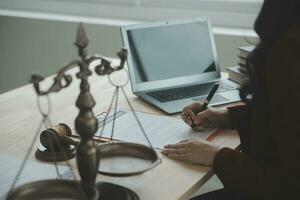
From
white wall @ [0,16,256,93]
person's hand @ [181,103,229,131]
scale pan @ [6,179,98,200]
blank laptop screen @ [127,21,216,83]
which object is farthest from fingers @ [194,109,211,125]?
white wall @ [0,16,256,93]

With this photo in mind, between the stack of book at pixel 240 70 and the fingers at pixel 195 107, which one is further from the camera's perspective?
the stack of book at pixel 240 70

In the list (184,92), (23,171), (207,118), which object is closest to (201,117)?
(207,118)

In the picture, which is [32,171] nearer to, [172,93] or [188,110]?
[188,110]

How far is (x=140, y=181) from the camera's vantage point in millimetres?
1239

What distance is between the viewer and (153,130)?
5.02ft

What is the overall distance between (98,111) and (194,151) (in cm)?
48

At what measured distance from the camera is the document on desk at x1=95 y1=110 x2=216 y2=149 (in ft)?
4.81

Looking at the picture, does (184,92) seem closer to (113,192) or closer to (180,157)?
(180,157)

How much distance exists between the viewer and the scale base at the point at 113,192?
1.15m

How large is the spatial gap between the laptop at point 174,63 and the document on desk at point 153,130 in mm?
161

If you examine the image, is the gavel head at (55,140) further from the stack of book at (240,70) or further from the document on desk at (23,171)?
the stack of book at (240,70)

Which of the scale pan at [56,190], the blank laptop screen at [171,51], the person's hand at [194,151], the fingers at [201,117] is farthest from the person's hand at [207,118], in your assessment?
the scale pan at [56,190]

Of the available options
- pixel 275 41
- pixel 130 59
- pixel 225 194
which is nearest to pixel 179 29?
pixel 130 59

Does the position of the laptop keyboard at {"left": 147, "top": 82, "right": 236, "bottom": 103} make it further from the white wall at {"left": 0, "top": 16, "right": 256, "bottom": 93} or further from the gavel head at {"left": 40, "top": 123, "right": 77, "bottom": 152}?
the white wall at {"left": 0, "top": 16, "right": 256, "bottom": 93}
